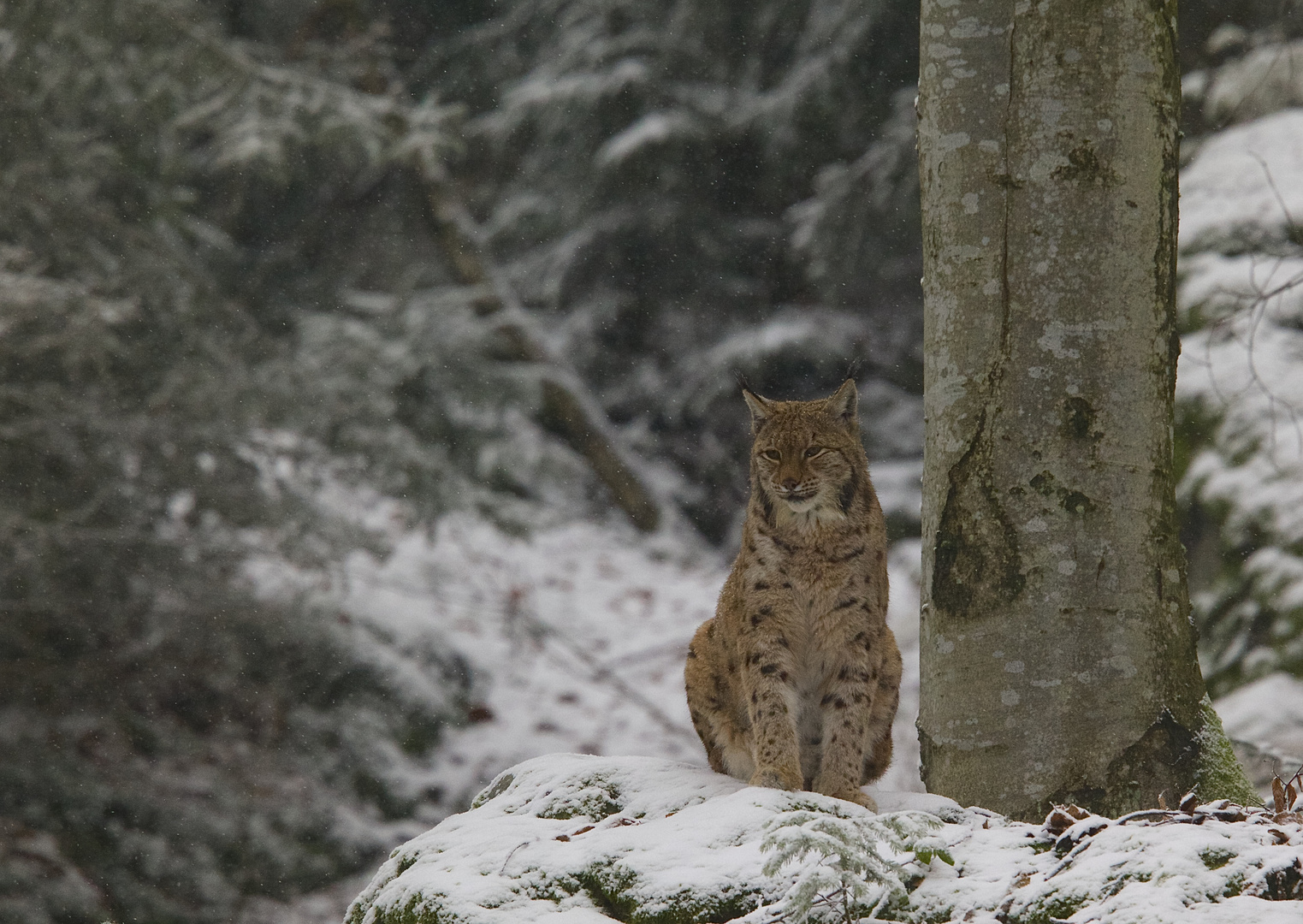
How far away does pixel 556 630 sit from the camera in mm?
9336

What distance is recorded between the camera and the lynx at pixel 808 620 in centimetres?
319

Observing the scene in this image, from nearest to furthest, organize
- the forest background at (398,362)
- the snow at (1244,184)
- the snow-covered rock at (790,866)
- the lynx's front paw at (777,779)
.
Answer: the snow-covered rock at (790,866)
the lynx's front paw at (777,779)
the forest background at (398,362)
the snow at (1244,184)

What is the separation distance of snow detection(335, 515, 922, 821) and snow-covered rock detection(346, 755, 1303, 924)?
413cm

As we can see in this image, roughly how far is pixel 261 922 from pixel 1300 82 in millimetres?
8231

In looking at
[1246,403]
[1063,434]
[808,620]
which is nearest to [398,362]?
[1246,403]

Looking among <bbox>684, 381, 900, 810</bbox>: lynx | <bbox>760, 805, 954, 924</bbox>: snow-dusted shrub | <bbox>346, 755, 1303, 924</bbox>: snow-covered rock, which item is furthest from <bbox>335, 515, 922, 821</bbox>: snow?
<bbox>760, 805, 954, 924</bbox>: snow-dusted shrub

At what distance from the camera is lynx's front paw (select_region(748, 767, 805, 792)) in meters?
3.09

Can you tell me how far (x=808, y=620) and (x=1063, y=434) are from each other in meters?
0.79

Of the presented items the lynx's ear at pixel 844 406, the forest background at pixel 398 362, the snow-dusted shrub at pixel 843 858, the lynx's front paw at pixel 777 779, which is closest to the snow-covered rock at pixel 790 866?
the snow-dusted shrub at pixel 843 858

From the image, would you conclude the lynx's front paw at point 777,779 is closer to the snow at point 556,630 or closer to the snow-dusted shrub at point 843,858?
the snow-dusted shrub at point 843,858

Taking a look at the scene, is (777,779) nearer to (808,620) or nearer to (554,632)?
(808,620)

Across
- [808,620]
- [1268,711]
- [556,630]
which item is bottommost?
[556,630]

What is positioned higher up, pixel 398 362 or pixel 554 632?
pixel 398 362

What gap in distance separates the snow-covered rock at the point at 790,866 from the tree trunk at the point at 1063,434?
31 cm
